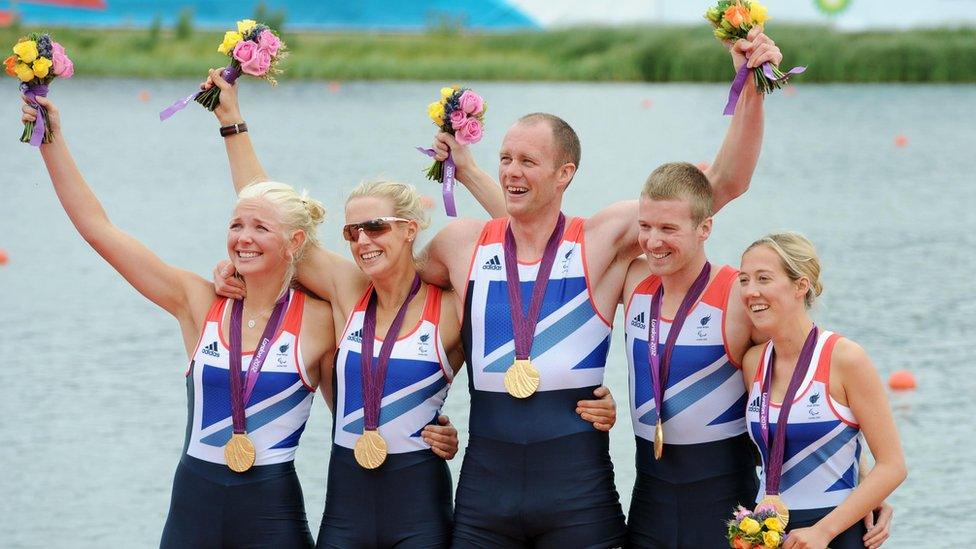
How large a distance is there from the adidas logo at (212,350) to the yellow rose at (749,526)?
195cm

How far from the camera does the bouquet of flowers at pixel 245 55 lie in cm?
546

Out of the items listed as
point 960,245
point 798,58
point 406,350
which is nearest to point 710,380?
point 406,350

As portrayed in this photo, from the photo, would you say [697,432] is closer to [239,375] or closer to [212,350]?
[239,375]

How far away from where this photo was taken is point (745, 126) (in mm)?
5023

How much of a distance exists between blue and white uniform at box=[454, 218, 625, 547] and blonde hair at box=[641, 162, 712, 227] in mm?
374

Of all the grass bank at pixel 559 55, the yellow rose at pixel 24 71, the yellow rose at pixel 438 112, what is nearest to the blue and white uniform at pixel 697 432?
the yellow rose at pixel 438 112

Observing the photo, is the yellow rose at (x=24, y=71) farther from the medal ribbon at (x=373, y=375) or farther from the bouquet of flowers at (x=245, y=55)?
the medal ribbon at (x=373, y=375)

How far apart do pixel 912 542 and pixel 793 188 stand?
50.8ft

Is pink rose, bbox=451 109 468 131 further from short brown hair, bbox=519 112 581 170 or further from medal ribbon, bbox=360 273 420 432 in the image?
medal ribbon, bbox=360 273 420 432

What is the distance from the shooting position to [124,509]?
28.2 feet

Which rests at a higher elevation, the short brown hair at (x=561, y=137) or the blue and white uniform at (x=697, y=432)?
the short brown hair at (x=561, y=137)

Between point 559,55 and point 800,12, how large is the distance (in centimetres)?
1130

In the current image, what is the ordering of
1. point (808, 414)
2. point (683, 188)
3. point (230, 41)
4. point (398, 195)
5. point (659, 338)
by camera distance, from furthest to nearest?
point (230, 41), point (398, 195), point (659, 338), point (683, 188), point (808, 414)

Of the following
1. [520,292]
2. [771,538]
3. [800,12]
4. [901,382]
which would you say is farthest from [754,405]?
[800,12]
